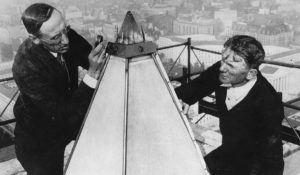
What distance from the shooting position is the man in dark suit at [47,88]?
5.26ft

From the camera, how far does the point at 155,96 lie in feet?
3.98

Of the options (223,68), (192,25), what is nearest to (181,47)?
(192,25)

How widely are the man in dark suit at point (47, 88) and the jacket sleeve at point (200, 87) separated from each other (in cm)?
82

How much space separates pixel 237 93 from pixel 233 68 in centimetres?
19

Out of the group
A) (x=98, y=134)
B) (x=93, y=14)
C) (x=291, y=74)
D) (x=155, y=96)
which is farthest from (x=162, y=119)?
(x=93, y=14)

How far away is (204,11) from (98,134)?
234ft

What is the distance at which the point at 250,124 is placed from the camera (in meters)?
2.17

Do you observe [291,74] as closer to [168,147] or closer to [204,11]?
[204,11]

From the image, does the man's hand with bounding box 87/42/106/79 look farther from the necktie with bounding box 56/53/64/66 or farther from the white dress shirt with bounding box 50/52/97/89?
the necktie with bounding box 56/53/64/66

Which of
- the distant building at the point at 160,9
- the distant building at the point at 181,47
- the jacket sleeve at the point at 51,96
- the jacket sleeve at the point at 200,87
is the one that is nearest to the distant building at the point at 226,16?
the distant building at the point at 181,47

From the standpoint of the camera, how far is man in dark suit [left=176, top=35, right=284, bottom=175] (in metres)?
2.00

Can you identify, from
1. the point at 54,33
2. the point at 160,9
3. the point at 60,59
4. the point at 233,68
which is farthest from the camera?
the point at 160,9

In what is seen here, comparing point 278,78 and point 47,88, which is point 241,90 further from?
point 278,78

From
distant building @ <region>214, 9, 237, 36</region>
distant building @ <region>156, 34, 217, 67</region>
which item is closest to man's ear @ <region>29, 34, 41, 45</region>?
distant building @ <region>156, 34, 217, 67</region>
